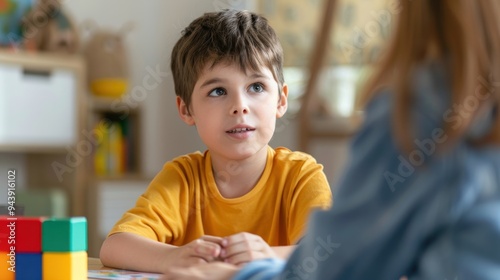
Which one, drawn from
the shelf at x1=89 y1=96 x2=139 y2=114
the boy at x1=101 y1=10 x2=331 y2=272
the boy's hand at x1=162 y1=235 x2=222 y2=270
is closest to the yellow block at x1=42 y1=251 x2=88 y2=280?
the boy's hand at x1=162 y1=235 x2=222 y2=270

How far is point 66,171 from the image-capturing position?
3986 millimetres

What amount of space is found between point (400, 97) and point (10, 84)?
339 cm

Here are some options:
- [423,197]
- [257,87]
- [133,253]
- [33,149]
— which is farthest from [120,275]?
[33,149]

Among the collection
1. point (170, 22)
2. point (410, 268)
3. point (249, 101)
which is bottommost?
point (410, 268)

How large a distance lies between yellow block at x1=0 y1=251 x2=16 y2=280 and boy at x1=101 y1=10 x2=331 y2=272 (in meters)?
0.25

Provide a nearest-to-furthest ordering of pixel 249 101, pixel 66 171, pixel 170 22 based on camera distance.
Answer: pixel 249 101 < pixel 66 171 < pixel 170 22

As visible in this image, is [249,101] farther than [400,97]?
Yes

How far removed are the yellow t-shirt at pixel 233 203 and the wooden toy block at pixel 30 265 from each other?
12.0 inches

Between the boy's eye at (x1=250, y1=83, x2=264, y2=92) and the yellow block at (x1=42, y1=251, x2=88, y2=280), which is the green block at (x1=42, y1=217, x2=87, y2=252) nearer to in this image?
the yellow block at (x1=42, y1=251, x2=88, y2=280)

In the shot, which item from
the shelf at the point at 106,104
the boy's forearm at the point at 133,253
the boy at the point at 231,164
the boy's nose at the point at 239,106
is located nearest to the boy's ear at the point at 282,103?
the boy at the point at 231,164

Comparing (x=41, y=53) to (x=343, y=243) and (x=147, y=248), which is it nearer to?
(x=147, y=248)

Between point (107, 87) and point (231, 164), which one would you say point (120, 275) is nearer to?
point (231, 164)

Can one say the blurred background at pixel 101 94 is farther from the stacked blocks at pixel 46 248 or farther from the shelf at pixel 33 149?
the stacked blocks at pixel 46 248

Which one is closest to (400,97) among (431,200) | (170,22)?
(431,200)
